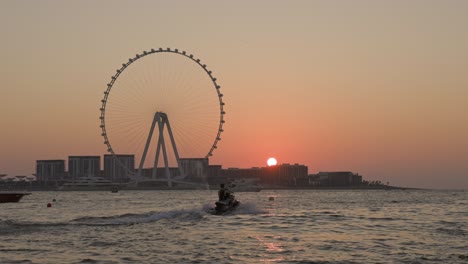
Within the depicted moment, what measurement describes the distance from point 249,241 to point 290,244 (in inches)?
117

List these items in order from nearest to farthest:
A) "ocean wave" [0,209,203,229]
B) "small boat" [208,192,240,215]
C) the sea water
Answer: the sea water, "ocean wave" [0,209,203,229], "small boat" [208,192,240,215]

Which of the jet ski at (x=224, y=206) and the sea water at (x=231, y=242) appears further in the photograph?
the jet ski at (x=224, y=206)

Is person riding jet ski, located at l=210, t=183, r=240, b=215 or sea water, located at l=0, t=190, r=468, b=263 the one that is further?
person riding jet ski, located at l=210, t=183, r=240, b=215

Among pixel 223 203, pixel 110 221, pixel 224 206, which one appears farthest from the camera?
pixel 224 206

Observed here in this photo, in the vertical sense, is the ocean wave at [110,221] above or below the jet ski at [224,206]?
below

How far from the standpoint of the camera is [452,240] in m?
39.6

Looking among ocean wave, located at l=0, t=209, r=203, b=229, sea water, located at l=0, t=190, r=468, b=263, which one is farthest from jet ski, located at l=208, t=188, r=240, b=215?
sea water, located at l=0, t=190, r=468, b=263

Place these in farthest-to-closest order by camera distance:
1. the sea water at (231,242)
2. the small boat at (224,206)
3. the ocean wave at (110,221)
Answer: the small boat at (224,206) < the ocean wave at (110,221) < the sea water at (231,242)

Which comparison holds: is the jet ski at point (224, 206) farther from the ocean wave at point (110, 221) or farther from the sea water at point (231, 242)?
the sea water at point (231, 242)

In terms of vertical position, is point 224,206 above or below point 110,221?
above

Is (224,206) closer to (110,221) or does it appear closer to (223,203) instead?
(223,203)

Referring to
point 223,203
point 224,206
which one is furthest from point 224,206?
point 223,203

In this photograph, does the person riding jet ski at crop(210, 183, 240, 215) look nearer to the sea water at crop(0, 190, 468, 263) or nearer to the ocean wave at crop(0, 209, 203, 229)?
the ocean wave at crop(0, 209, 203, 229)

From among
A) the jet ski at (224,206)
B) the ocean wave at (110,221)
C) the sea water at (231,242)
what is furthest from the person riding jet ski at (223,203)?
the sea water at (231,242)
